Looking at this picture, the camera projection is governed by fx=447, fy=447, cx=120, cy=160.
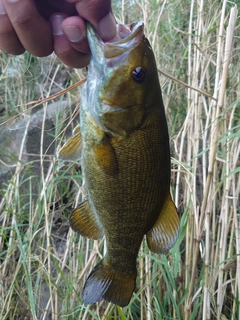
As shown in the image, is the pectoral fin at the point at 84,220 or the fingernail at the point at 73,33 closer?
the fingernail at the point at 73,33

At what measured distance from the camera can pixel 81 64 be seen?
3.72 feet

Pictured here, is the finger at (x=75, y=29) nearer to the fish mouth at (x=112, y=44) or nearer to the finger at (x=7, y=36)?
the fish mouth at (x=112, y=44)

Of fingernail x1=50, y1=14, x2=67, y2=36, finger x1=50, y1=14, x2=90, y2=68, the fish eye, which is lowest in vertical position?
the fish eye

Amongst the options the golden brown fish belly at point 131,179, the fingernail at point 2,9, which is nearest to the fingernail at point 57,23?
the fingernail at point 2,9

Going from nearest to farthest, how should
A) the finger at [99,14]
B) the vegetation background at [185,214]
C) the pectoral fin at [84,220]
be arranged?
the finger at [99,14], the pectoral fin at [84,220], the vegetation background at [185,214]

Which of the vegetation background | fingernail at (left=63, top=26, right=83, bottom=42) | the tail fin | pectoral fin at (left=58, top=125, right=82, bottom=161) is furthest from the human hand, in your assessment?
the tail fin

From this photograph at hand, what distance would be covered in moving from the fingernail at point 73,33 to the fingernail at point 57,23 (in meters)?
0.04

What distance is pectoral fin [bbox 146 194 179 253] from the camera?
44.8 inches

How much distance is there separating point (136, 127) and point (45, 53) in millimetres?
291

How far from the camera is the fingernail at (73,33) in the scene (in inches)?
39.8

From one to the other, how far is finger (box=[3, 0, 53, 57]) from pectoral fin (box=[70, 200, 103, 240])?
43cm

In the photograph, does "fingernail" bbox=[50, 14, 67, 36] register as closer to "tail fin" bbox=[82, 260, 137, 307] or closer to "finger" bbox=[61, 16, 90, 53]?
"finger" bbox=[61, 16, 90, 53]

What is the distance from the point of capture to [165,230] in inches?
45.5

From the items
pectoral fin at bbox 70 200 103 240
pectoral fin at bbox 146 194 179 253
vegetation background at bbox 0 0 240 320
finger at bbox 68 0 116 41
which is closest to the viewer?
finger at bbox 68 0 116 41
